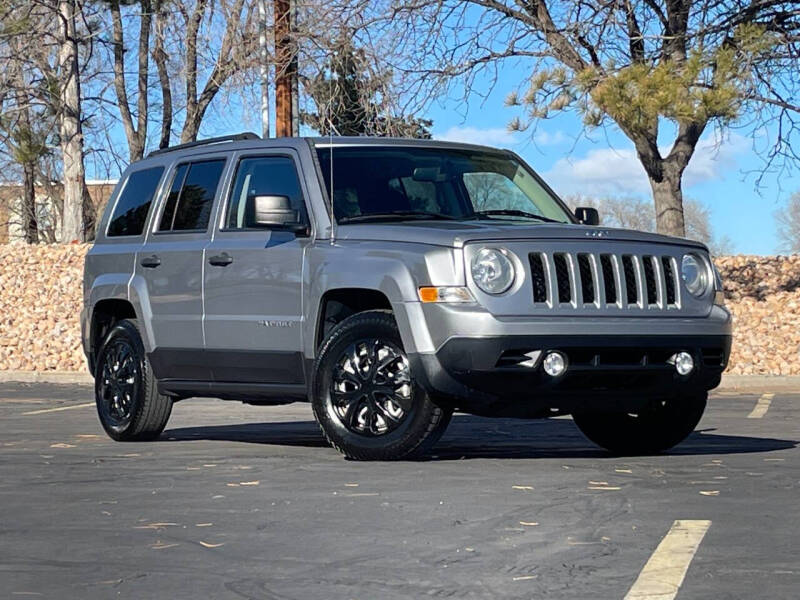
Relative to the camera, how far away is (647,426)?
1041 centimetres

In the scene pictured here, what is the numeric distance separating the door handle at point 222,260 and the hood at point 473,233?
1018 millimetres

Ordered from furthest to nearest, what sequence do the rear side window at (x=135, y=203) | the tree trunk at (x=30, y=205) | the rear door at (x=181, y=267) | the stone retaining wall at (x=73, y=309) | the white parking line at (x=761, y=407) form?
the tree trunk at (x=30, y=205) → the stone retaining wall at (x=73, y=309) → the white parking line at (x=761, y=407) → the rear side window at (x=135, y=203) → the rear door at (x=181, y=267)

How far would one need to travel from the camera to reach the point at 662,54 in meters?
21.5

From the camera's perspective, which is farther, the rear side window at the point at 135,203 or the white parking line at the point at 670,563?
the rear side window at the point at 135,203

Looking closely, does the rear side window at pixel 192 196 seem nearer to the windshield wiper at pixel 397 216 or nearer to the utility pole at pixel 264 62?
the windshield wiper at pixel 397 216

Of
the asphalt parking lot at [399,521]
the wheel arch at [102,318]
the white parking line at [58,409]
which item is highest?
the wheel arch at [102,318]

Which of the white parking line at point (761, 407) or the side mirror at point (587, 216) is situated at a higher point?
the side mirror at point (587, 216)

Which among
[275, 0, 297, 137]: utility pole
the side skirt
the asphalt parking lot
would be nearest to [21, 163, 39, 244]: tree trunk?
[275, 0, 297, 137]: utility pole

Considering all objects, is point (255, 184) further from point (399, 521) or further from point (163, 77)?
point (163, 77)

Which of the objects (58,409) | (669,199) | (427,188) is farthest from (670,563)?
(669,199)

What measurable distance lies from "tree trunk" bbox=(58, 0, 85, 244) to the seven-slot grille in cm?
2258

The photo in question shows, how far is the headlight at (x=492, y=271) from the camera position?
9.01 m

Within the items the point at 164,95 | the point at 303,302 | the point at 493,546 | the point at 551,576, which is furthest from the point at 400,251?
the point at 164,95

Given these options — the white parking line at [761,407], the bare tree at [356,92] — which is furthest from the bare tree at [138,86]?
the white parking line at [761,407]
